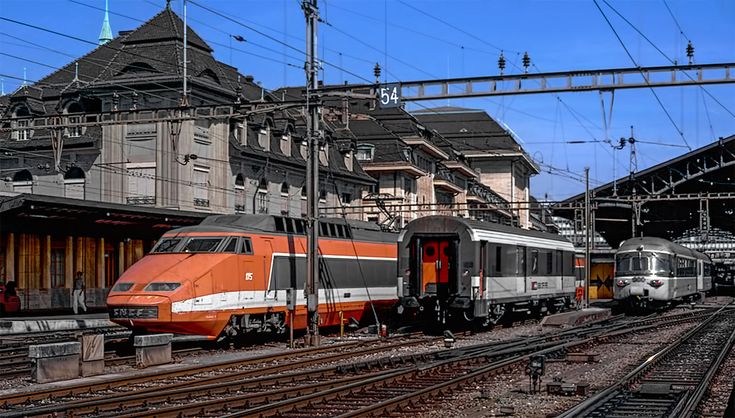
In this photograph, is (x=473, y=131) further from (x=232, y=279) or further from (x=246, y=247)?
(x=232, y=279)

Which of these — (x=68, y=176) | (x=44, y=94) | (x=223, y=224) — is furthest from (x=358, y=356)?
(x=44, y=94)

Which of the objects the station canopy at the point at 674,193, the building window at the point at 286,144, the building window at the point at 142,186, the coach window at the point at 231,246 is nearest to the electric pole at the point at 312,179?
the coach window at the point at 231,246

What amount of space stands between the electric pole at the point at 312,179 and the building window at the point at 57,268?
17.0 metres

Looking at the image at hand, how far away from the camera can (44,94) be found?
158 feet

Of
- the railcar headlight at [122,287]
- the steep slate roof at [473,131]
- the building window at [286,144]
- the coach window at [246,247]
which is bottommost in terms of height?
the railcar headlight at [122,287]

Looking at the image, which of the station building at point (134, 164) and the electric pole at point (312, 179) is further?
the station building at point (134, 164)

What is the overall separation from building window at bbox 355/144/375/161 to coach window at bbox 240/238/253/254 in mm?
43719

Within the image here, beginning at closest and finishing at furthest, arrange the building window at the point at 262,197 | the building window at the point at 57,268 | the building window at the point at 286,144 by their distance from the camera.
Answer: the building window at the point at 57,268, the building window at the point at 262,197, the building window at the point at 286,144

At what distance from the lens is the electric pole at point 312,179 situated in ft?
79.5

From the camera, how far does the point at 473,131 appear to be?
9712 cm

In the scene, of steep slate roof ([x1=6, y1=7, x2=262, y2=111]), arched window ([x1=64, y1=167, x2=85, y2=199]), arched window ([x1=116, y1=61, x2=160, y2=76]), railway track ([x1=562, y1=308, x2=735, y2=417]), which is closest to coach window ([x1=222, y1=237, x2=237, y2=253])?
railway track ([x1=562, y1=308, x2=735, y2=417])

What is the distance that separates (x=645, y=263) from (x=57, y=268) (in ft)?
77.7

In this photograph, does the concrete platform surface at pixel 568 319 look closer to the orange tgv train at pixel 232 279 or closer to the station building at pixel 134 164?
the orange tgv train at pixel 232 279

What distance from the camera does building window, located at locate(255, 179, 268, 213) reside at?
49.5 m
